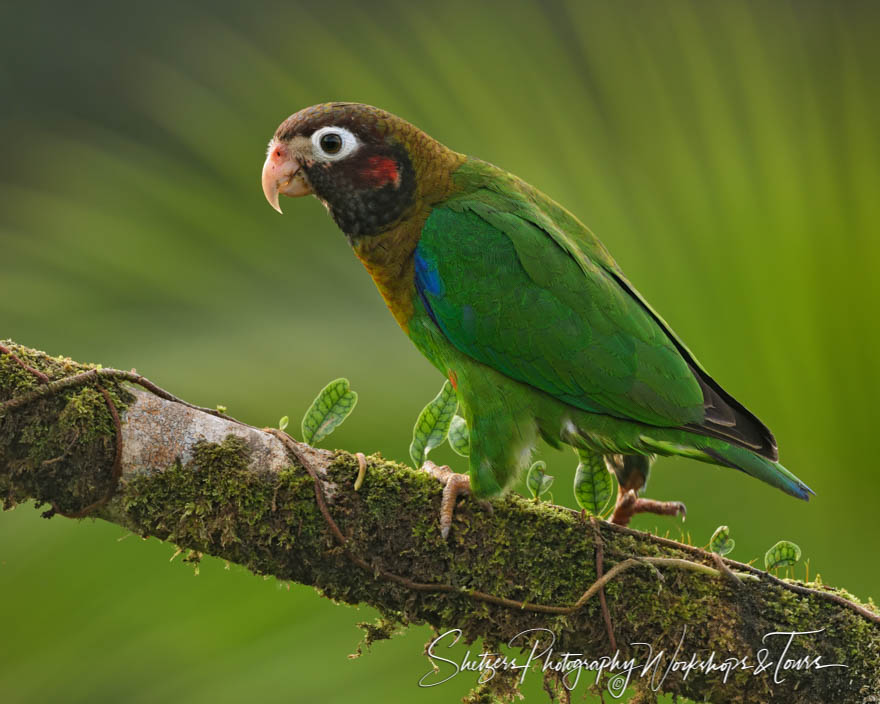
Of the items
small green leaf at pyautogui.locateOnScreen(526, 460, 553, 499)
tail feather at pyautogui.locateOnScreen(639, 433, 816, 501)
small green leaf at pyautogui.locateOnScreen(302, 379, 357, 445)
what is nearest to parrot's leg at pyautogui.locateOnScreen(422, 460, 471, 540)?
small green leaf at pyautogui.locateOnScreen(526, 460, 553, 499)

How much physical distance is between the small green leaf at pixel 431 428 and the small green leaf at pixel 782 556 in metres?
1.27

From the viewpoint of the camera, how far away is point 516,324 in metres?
3.20

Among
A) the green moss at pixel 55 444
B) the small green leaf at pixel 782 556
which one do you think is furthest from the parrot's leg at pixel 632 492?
the green moss at pixel 55 444

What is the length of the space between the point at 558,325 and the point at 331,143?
1244 mm

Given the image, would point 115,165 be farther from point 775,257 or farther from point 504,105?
point 775,257

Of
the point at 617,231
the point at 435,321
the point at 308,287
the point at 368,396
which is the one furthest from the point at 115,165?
the point at 617,231

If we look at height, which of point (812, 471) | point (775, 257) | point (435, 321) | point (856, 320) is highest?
point (775, 257)

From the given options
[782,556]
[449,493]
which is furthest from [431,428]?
[782,556]

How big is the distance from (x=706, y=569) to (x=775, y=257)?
1589 mm

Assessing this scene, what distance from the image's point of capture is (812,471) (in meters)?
3.58

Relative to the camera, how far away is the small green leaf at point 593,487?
10.4 ft

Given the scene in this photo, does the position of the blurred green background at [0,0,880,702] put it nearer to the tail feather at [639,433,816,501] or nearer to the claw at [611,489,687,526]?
the claw at [611,489,687,526]

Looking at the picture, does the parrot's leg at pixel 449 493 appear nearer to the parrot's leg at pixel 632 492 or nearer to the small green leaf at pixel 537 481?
the small green leaf at pixel 537 481

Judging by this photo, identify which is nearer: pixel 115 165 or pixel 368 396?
pixel 368 396
